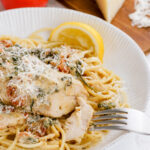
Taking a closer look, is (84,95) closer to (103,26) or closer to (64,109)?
(64,109)

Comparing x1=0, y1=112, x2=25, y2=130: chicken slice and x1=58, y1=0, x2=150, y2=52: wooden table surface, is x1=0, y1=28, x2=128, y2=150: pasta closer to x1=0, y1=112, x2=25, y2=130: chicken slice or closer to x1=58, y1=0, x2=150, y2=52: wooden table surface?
x1=0, y1=112, x2=25, y2=130: chicken slice

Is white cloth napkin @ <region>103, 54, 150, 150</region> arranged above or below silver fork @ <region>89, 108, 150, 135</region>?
below

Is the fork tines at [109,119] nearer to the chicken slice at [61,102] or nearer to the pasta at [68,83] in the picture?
the pasta at [68,83]

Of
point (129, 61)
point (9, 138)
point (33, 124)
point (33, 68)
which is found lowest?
point (9, 138)

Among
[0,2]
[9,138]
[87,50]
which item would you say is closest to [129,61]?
[87,50]

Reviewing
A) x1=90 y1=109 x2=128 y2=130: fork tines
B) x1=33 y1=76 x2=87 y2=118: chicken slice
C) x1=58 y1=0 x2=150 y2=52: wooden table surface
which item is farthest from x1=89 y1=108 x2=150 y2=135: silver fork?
x1=58 y1=0 x2=150 y2=52: wooden table surface

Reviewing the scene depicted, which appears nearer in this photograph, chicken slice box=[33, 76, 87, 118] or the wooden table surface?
chicken slice box=[33, 76, 87, 118]

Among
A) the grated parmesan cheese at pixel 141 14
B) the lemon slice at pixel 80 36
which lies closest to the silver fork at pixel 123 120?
the lemon slice at pixel 80 36
